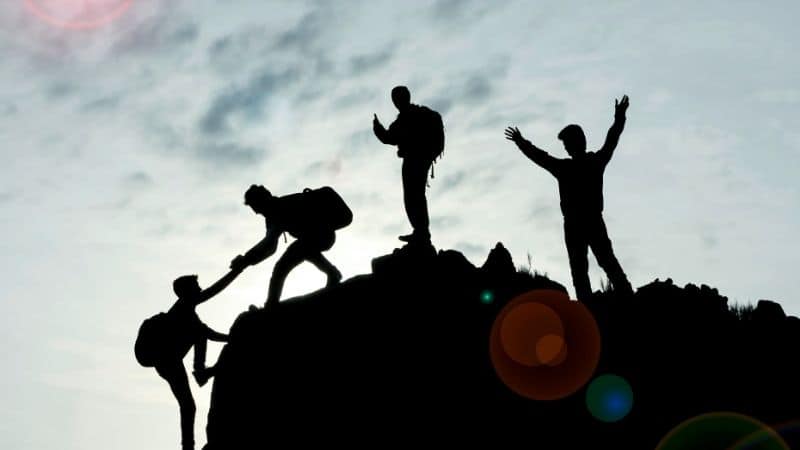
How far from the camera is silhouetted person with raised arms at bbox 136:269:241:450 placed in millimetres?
12258

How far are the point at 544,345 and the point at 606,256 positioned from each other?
1.62m

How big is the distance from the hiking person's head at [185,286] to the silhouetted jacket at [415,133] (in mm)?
3230

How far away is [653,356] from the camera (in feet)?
37.8

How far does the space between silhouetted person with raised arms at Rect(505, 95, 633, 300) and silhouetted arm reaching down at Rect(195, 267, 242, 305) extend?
4510 mm

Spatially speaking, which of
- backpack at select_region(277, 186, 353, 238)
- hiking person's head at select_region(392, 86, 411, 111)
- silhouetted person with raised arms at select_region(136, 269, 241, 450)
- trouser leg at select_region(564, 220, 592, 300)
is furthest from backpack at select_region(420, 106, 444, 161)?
silhouetted person with raised arms at select_region(136, 269, 241, 450)

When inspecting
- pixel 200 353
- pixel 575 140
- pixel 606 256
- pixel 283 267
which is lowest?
pixel 200 353

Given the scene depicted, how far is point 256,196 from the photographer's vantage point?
1256 centimetres

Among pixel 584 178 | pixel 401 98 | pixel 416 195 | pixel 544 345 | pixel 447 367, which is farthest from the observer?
pixel 401 98

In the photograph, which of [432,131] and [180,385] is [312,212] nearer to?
[432,131]

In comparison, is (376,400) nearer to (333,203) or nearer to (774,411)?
(333,203)

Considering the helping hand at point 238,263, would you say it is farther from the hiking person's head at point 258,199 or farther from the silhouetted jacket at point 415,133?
the silhouetted jacket at point 415,133

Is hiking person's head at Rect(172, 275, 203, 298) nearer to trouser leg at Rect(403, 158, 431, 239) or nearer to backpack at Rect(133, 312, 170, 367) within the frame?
backpack at Rect(133, 312, 170, 367)

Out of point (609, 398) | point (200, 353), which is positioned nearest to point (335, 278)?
point (200, 353)

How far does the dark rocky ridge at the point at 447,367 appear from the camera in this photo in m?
10.5
